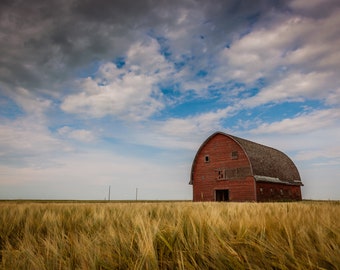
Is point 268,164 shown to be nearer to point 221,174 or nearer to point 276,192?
point 276,192

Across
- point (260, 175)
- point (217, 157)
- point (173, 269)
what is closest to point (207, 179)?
point (217, 157)

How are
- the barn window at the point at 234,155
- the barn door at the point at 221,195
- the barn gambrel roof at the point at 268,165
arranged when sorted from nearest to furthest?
1. the barn gambrel roof at the point at 268,165
2. the barn window at the point at 234,155
3. the barn door at the point at 221,195

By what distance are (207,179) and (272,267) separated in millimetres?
27085

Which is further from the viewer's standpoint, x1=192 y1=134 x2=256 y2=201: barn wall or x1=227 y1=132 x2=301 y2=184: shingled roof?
x1=227 y1=132 x2=301 y2=184: shingled roof

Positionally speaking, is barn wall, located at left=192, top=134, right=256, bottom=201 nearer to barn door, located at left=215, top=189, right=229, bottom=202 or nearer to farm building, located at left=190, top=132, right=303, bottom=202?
farm building, located at left=190, top=132, right=303, bottom=202

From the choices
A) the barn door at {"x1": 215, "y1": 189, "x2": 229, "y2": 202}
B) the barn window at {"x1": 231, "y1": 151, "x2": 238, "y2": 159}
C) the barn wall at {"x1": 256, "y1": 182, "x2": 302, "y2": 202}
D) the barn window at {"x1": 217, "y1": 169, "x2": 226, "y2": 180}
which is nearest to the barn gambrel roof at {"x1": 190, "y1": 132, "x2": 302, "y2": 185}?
the barn wall at {"x1": 256, "y1": 182, "x2": 302, "y2": 202}

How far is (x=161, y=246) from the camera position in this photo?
79.2 inches

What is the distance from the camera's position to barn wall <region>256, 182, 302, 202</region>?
24797 mm

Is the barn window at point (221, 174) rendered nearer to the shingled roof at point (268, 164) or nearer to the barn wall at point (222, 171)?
the barn wall at point (222, 171)

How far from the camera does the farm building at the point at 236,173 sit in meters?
24.8

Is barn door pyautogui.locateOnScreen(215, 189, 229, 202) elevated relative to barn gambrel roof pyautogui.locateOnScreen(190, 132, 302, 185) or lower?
lower

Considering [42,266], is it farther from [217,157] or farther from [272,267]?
[217,157]

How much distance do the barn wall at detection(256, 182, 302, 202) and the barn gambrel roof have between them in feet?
1.82

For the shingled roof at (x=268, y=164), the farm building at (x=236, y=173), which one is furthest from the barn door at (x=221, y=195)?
the shingled roof at (x=268, y=164)
